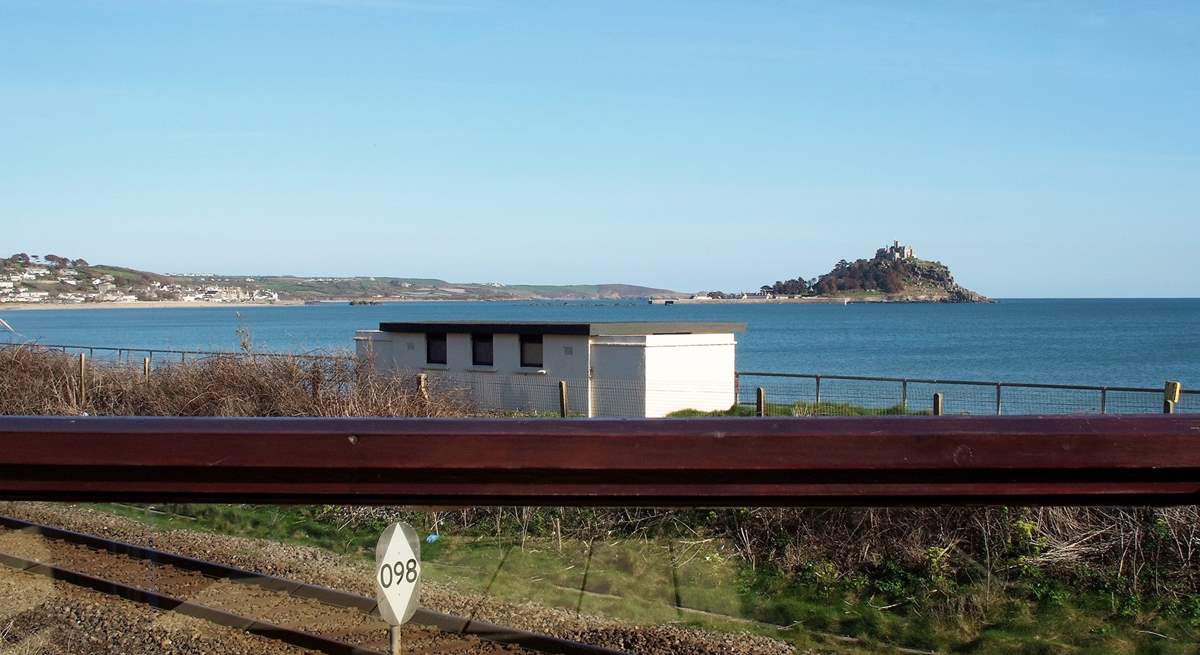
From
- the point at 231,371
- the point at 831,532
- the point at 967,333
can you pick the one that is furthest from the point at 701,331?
the point at 967,333

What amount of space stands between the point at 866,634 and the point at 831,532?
0.44 metres

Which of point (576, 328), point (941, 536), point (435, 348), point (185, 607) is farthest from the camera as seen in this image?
point (435, 348)

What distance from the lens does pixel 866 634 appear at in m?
2.27

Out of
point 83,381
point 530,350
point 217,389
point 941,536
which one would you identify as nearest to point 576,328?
point 530,350

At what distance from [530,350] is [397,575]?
30.5m

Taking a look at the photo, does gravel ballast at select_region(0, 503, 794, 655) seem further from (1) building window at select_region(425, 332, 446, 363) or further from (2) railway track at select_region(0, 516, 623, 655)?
(1) building window at select_region(425, 332, 446, 363)

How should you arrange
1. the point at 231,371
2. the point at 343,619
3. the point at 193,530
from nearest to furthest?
1. the point at 343,619
2. the point at 193,530
3. the point at 231,371

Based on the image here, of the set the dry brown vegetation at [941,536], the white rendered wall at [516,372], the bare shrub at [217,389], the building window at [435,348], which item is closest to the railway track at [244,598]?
the dry brown vegetation at [941,536]

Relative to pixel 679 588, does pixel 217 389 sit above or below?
below

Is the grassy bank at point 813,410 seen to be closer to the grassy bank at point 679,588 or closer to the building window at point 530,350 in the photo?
the building window at point 530,350

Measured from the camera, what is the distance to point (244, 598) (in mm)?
2273

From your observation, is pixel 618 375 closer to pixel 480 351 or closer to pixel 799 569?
pixel 480 351

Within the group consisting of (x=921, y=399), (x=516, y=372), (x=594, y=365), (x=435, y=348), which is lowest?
(x=921, y=399)

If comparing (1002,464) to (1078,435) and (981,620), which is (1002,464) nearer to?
(1078,435)
